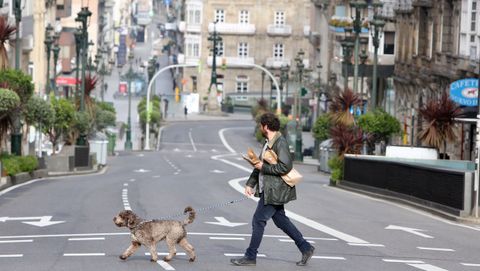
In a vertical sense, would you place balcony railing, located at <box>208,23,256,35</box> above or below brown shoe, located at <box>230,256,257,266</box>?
above

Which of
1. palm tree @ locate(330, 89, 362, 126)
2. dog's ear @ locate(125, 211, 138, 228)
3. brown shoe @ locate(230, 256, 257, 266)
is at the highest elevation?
palm tree @ locate(330, 89, 362, 126)

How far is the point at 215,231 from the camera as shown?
24578 mm

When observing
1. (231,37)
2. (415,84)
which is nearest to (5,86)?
(415,84)

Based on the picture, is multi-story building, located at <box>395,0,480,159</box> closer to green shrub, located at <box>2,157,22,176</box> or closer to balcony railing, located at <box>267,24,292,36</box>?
green shrub, located at <box>2,157,22,176</box>

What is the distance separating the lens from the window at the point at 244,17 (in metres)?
162

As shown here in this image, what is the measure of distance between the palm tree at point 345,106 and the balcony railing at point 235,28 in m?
104

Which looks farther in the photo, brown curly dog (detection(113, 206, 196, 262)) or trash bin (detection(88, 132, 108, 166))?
trash bin (detection(88, 132, 108, 166))

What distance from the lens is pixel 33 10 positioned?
106m

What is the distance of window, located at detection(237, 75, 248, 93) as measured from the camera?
6398 inches

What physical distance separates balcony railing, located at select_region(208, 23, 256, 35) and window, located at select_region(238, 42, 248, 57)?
1613 millimetres

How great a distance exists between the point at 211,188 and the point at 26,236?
1817 cm

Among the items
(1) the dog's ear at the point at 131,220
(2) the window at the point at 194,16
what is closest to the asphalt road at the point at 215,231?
(1) the dog's ear at the point at 131,220

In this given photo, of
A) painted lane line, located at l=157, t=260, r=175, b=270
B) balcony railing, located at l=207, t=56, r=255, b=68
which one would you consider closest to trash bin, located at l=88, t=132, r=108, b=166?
painted lane line, located at l=157, t=260, r=175, b=270

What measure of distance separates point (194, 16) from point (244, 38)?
6.39 metres
